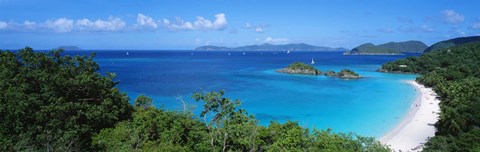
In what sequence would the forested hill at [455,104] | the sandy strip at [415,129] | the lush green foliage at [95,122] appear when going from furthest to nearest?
1. the sandy strip at [415,129]
2. the forested hill at [455,104]
3. the lush green foliage at [95,122]

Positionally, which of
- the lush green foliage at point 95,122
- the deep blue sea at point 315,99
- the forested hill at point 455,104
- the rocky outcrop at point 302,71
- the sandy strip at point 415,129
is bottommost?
the deep blue sea at point 315,99

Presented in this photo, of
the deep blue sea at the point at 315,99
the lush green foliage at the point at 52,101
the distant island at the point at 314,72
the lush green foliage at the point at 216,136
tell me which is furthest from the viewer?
the distant island at the point at 314,72

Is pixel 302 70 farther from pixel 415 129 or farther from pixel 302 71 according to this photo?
pixel 415 129

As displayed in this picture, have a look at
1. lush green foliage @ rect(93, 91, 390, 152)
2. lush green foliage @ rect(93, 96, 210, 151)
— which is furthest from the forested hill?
lush green foliage @ rect(93, 96, 210, 151)

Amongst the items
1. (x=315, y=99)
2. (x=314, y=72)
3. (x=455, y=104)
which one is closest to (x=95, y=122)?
(x=455, y=104)

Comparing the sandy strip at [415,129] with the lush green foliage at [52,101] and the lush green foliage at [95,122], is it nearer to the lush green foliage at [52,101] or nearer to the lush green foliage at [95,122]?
the lush green foliage at [95,122]

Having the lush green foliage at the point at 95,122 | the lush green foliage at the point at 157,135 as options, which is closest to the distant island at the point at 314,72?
the lush green foliage at the point at 95,122
